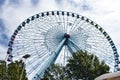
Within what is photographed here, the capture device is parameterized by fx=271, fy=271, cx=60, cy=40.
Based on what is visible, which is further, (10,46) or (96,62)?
(96,62)

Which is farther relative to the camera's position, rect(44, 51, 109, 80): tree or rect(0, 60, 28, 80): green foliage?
rect(0, 60, 28, 80): green foliage

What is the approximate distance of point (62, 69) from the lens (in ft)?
159

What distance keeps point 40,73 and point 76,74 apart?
8.46 metres

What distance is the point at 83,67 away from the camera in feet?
156

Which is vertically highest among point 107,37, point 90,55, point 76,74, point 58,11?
point 58,11

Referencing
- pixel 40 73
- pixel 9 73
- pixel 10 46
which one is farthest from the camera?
pixel 9 73

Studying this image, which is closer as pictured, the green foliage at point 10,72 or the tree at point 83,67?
the tree at point 83,67

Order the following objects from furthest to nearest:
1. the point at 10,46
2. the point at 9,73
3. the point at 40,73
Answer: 1. the point at 9,73
2. the point at 10,46
3. the point at 40,73

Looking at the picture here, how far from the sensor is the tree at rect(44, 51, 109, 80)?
47.0m

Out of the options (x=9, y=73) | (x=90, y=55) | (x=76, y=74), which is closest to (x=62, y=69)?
(x=76, y=74)

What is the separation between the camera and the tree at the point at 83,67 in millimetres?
46969

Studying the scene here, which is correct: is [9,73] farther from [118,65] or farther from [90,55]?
[118,65]

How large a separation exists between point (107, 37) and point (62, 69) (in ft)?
33.3

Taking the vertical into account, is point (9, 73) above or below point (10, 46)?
below
